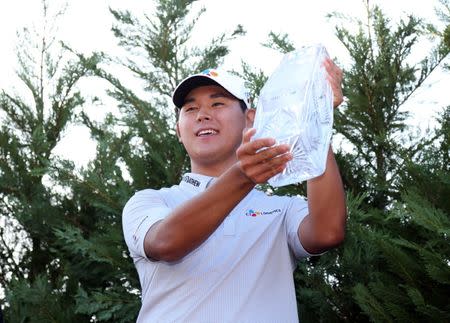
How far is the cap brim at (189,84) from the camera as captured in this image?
2465 millimetres

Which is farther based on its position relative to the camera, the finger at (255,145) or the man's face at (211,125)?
the man's face at (211,125)

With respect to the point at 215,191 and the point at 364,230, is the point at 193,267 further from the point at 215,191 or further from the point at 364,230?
the point at 364,230

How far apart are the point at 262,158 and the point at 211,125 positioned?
2.28 ft

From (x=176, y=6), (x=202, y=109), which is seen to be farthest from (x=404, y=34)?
(x=202, y=109)

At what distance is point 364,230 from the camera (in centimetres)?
317

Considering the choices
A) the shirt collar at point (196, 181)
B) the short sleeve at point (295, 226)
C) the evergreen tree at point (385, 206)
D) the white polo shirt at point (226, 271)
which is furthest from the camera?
the evergreen tree at point (385, 206)

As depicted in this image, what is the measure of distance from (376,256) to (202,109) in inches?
58.6

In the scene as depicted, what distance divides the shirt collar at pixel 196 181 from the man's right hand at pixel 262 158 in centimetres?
62

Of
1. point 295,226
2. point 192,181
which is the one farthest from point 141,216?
point 295,226

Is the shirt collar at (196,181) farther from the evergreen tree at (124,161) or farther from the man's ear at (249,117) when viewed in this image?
the evergreen tree at (124,161)

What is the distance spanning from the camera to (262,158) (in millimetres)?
1705

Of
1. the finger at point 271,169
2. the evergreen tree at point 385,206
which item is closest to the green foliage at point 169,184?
the evergreen tree at point 385,206

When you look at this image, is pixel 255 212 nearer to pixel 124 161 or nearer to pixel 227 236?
pixel 227 236

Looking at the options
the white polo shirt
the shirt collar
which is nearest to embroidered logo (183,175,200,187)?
the shirt collar
